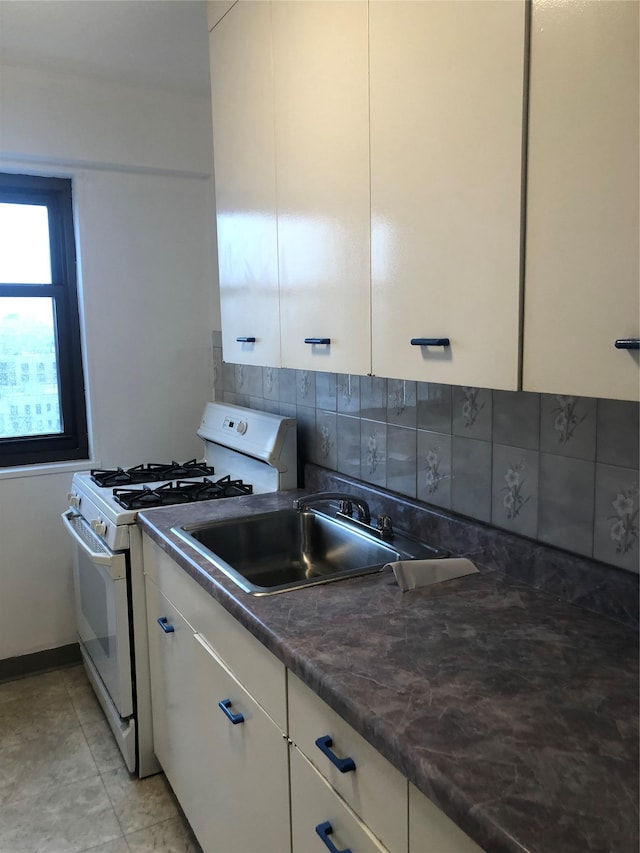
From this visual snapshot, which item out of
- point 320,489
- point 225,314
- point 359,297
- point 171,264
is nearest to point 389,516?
point 320,489

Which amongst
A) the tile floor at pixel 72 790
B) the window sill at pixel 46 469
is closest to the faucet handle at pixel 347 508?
the tile floor at pixel 72 790

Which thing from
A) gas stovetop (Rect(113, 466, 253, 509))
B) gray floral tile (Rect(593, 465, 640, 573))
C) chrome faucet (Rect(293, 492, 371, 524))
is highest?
gray floral tile (Rect(593, 465, 640, 573))

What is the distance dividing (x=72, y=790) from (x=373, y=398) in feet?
5.31

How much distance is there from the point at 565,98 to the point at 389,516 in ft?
4.08

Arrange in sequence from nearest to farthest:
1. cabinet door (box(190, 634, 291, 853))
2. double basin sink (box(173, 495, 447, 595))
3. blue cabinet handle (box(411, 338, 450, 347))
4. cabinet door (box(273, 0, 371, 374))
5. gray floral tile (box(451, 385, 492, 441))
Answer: blue cabinet handle (box(411, 338, 450, 347))
cabinet door (box(190, 634, 291, 853))
cabinet door (box(273, 0, 371, 374))
gray floral tile (box(451, 385, 492, 441))
double basin sink (box(173, 495, 447, 595))

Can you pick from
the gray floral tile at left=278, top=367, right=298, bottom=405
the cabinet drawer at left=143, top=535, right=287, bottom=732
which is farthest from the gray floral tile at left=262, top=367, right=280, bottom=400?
the cabinet drawer at left=143, top=535, right=287, bottom=732

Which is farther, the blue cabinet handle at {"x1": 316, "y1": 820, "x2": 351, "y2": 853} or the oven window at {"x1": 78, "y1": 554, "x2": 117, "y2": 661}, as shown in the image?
the oven window at {"x1": 78, "y1": 554, "x2": 117, "y2": 661}

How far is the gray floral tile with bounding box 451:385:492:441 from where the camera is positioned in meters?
1.66

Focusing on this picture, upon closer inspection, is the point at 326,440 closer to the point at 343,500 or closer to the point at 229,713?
the point at 343,500

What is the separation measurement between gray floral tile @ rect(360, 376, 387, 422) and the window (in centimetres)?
148

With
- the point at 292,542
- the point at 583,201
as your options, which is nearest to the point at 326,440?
the point at 292,542

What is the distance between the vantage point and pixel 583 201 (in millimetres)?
968

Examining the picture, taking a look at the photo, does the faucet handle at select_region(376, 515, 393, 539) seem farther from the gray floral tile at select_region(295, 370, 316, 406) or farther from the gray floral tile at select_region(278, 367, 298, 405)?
the gray floral tile at select_region(278, 367, 298, 405)

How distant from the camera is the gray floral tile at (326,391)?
2.34m
